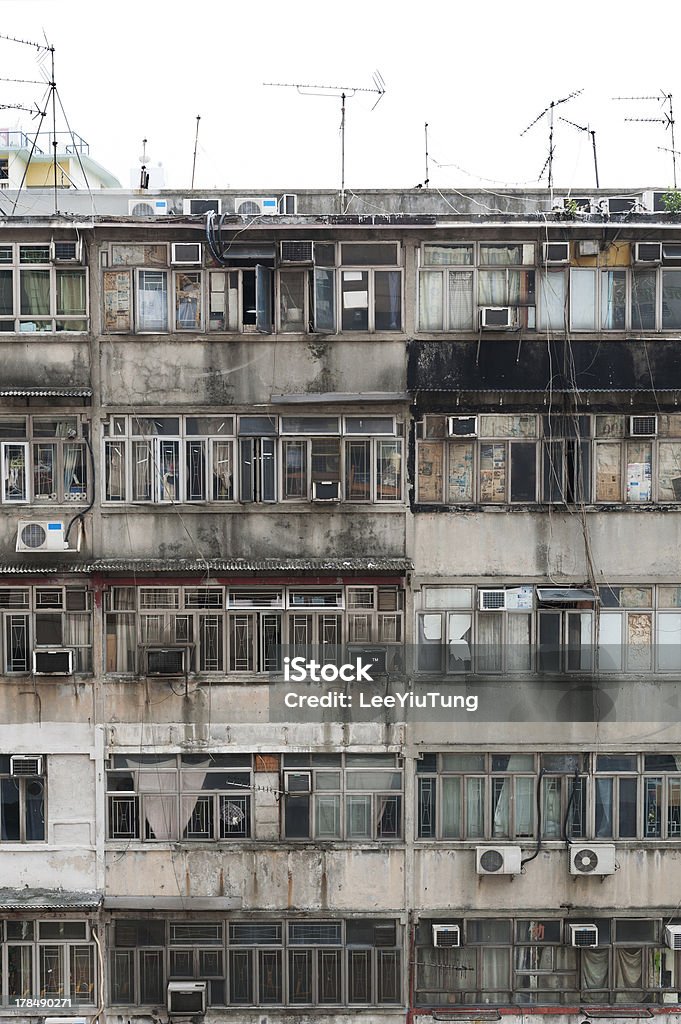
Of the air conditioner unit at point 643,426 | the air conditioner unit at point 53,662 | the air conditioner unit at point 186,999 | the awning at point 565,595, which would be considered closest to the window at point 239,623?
the air conditioner unit at point 53,662

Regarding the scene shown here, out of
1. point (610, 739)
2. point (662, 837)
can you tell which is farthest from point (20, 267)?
point (662, 837)

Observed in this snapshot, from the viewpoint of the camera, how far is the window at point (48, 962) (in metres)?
10.9

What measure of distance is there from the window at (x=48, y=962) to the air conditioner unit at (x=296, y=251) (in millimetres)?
9012

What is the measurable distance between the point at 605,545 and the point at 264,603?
4489 mm

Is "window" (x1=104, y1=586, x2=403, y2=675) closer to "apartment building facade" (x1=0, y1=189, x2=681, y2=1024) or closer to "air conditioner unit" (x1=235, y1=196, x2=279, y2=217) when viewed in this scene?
"apartment building facade" (x1=0, y1=189, x2=681, y2=1024)

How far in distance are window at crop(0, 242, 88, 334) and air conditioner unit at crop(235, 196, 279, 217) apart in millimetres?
2241

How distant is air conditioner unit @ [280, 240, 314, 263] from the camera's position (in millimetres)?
10445

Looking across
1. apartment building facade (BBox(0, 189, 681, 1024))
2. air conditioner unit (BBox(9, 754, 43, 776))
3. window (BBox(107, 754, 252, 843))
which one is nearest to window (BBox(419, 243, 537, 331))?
apartment building facade (BBox(0, 189, 681, 1024))

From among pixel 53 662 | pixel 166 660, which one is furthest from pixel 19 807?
pixel 166 660

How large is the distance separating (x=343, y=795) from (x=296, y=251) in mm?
7063

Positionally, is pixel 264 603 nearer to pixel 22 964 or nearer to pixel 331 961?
pixel 331 961

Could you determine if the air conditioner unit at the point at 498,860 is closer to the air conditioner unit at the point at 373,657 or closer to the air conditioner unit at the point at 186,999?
the air conditioner unit at the point at 373,657

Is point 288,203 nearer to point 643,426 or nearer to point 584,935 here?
point 643,426

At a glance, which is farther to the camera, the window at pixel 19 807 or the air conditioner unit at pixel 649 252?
the window at pixel 19 807
